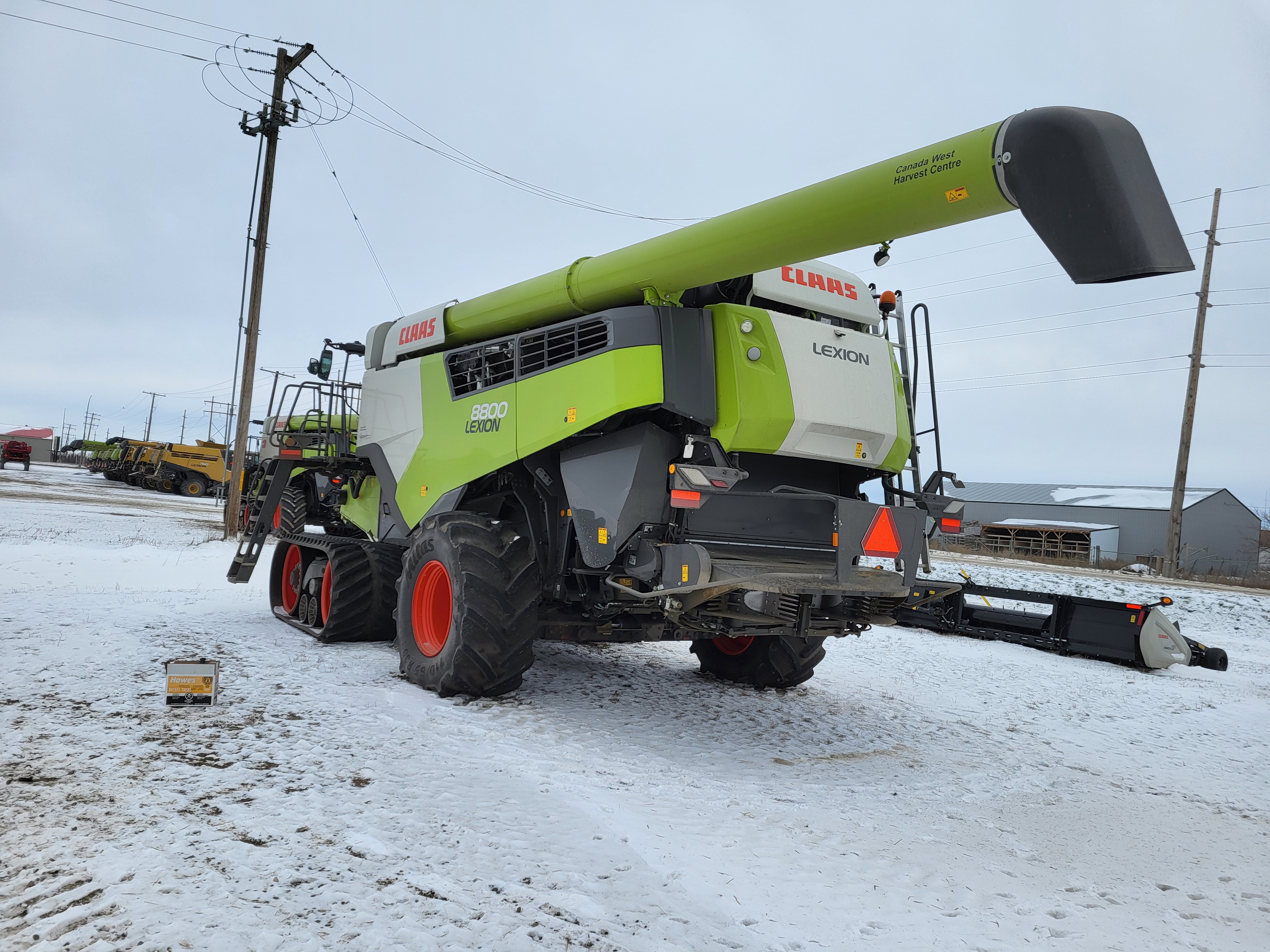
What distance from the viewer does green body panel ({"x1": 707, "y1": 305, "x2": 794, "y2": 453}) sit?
4.59 m

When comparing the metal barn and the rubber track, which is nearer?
the rubber track

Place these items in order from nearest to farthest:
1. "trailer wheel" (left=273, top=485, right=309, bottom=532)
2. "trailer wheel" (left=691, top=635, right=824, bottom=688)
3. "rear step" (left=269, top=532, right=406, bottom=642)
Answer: "trailer wheel" (left=691, top=635, right=824, bottom=688) → "rear step" (left=269, top=532, right=406, bottom=642) → "trailer wheel" (left=273, top=485, right=309, bottom=532)

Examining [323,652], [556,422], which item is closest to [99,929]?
[556,422]

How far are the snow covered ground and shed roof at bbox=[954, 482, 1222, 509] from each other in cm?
3250

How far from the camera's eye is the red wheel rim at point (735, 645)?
6.55 metres

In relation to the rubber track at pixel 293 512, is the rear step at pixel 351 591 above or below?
below

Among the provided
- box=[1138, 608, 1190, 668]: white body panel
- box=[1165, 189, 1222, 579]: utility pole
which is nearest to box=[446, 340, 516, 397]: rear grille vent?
box=[1138, 608, 1190, 668]: white body panel

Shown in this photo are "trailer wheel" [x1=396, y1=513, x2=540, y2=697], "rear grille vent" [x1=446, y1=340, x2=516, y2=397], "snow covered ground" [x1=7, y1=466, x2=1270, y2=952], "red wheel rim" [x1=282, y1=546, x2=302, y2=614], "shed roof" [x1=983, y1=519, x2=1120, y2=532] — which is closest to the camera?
"snow covered ground" [x1=7, y1=466, x2=1270, y2=952]

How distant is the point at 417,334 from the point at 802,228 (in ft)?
13.0

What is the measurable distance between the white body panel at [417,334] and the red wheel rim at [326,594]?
1.84 meters

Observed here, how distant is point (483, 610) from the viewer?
5.04 m

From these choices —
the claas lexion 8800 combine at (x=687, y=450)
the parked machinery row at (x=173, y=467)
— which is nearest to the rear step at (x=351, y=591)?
the claas lexion 8800 combine at (x=687, y=450)

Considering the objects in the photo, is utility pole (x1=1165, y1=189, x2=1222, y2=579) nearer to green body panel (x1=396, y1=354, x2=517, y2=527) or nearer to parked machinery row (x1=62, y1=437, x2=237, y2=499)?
green body panel (x1=396, y1=354, x2=517, y2=527)

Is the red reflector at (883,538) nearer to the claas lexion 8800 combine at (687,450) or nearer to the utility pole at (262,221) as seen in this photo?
the claas lexion 8800 combine at (687,450)
